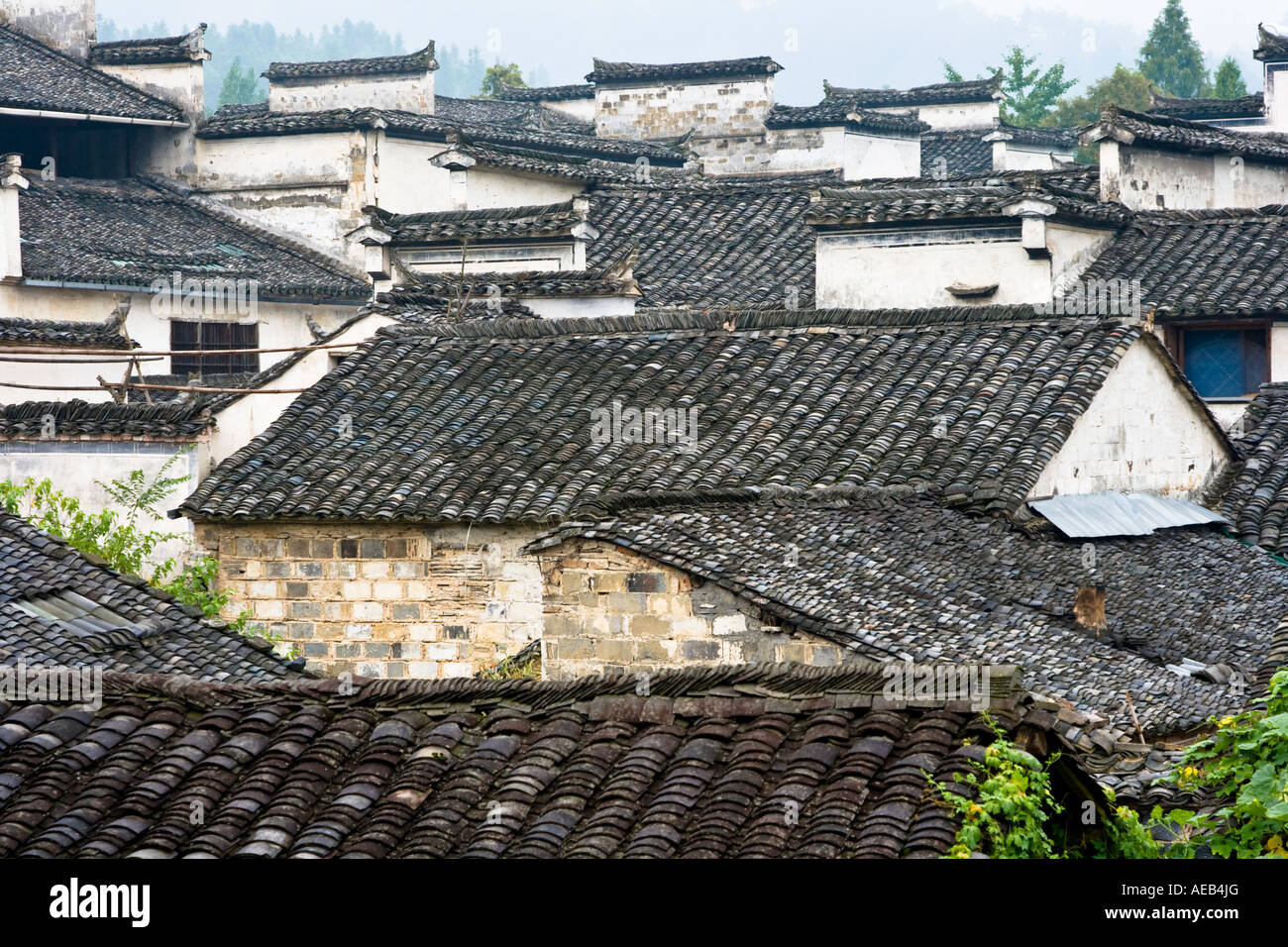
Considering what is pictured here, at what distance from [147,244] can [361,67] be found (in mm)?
12291

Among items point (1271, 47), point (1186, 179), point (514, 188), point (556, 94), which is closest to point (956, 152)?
point (1271, 47)

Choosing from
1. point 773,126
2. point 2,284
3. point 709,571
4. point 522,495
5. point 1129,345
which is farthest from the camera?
point 773,126

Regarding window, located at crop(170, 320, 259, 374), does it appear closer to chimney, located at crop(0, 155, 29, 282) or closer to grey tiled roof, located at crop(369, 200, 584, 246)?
chimney, located at crop(0, 155, 29, 282)

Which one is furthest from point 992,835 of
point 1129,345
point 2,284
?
point 2,284

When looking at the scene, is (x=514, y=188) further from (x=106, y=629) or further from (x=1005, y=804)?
(x=1005, y=804)

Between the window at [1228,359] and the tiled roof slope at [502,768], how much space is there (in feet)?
63.3

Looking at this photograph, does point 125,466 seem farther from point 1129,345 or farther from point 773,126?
point 773,126

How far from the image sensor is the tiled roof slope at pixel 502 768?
7.04 m

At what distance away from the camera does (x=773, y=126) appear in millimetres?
44688

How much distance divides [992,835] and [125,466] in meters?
15.0

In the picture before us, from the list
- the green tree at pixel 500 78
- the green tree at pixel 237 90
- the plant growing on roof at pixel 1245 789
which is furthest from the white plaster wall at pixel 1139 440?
the green tree at pixel 237 90

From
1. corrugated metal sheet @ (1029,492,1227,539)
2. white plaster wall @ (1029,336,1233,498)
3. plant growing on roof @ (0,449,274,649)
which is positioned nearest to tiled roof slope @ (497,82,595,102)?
white plaster wall @ (1029,336,1233,498)

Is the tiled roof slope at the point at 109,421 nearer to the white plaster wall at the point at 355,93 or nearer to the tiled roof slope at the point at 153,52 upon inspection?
the tiled roof slope at the point at 153,52

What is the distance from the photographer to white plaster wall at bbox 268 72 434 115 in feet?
144
